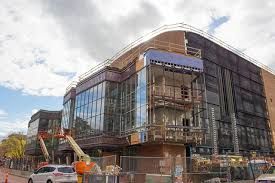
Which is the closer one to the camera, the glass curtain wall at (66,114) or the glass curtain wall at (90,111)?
the glass curtain wall at (90,111)

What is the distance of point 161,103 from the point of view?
27.9 metres

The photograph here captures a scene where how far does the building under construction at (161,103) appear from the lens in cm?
2736

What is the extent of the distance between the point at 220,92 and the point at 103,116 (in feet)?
69.3

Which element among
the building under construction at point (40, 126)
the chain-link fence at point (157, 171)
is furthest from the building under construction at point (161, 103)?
the building under construction at point (40, 126)

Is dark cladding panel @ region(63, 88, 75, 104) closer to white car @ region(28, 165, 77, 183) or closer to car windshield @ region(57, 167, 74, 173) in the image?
white car @ region(28, 165, 77, 183)

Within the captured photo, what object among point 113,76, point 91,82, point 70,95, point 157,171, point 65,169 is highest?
point 113,76

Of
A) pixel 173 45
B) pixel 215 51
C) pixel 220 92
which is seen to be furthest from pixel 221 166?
pixel 215 51

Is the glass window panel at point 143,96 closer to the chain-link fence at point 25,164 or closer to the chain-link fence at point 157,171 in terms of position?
the chain-link fence at point 157,171

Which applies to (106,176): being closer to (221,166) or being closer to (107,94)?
(221,166)

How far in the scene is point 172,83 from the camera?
30109 millimetres

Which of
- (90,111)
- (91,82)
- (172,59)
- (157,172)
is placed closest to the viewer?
(157,172)

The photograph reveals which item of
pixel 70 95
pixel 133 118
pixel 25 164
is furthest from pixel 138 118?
pixel 25 164

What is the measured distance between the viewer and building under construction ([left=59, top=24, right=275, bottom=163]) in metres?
27.4

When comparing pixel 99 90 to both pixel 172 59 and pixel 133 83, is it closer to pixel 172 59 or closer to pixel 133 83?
pixel 133 83
